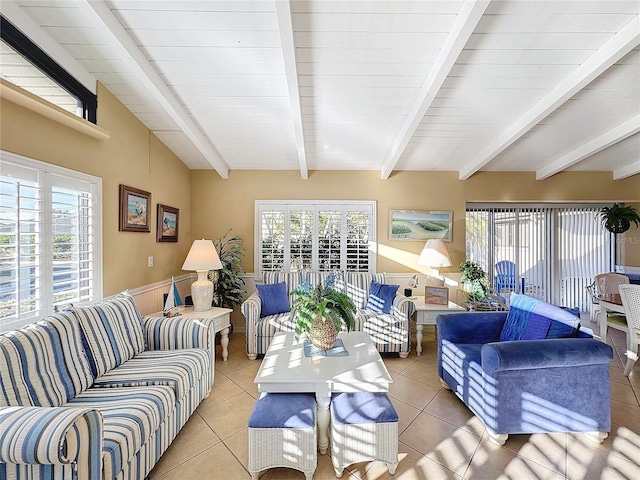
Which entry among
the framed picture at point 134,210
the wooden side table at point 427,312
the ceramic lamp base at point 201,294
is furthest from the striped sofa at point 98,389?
→ the wooden side table at point 427,312

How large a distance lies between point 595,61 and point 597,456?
8.64 feet

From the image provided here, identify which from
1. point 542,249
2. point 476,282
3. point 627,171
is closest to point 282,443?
point 476,282

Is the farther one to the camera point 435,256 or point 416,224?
point 416,224

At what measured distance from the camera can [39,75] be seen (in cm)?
201

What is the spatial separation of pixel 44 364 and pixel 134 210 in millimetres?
1785

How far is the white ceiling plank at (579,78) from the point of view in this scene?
1835mm

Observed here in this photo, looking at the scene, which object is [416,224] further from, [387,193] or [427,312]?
[427,312]

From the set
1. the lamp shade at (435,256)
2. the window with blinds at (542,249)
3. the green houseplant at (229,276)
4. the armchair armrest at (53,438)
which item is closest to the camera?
the armchair armrest at (53,438)

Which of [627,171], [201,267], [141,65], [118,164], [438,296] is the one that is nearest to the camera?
[141,65]

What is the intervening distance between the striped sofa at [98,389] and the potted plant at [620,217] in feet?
18.8

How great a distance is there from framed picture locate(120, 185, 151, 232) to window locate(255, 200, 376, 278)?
146 cm

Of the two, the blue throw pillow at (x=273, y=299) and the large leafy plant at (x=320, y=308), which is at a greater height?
the large leafy plant at (x=320, y=308)

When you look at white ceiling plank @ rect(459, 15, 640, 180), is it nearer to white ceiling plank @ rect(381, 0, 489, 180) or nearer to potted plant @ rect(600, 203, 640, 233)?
white ceiling plank @ rect(381, 0, 489, 180)

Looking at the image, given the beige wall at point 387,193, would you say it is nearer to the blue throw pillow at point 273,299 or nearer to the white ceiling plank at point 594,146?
the white ceiling plank at point 594,146
